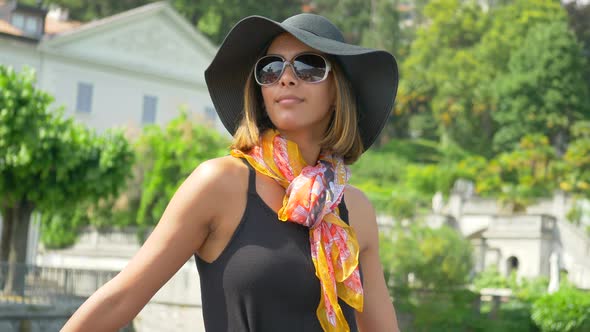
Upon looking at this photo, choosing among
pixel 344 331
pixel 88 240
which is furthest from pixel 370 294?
pixel 88 240

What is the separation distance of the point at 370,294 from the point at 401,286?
2177 cm

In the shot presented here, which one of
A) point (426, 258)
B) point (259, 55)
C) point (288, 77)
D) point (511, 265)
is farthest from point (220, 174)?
point (511, 265)

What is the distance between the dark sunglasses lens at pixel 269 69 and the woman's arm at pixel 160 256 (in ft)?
1.16

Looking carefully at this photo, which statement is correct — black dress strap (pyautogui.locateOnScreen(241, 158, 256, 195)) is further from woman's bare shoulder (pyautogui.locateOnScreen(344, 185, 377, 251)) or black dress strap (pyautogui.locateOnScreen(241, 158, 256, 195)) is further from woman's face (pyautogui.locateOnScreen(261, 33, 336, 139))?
woman's bare shoulder (pyautogui.locateOnScreen(344, 185, 377, 251))

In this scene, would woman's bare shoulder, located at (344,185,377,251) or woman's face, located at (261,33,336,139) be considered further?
woman's bare shoulder, located at (344,185,377,251)

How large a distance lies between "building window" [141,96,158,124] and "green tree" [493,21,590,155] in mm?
19169

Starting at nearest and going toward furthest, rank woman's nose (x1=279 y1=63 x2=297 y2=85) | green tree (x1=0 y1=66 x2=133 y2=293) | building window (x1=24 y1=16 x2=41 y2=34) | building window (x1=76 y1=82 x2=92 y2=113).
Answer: woman's nose (x1=279 y1=63 x2=297 y2=85) < green tree (x1=0 y1=66 x2=133 y2=293) < building window (x1=24 y1=16 x2=41 y2=34) < building window (x1=76 y1=82 x2=92 y2=113)

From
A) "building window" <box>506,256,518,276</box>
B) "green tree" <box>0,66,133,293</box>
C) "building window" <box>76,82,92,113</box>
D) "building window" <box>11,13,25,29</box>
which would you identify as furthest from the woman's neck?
"building window" <box>506,256,518,276</box>

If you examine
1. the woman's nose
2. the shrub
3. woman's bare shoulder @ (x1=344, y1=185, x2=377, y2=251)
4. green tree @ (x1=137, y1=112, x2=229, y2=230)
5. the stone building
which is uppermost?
green tree @ (x1=137, y1=112, x2=229, y2=230)

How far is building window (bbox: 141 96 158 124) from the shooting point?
40.0 metres

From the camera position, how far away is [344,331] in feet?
8.15

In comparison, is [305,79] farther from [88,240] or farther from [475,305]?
[88,240]

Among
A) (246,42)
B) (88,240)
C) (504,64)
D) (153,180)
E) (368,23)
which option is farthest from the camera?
(368,23)

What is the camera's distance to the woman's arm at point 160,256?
2307 mm
